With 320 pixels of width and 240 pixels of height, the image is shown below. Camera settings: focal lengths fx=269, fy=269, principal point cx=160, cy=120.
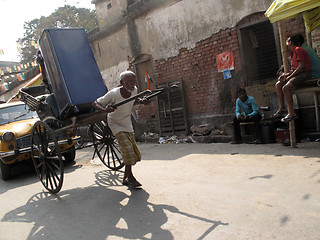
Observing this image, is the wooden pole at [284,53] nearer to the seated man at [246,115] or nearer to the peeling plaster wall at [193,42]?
the seated man at [246,115]

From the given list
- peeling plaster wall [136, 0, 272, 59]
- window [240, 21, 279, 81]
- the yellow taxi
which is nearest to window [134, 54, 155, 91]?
peeling plaster wall [136, 0, 272, 59]

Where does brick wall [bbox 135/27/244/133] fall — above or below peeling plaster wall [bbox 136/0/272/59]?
below

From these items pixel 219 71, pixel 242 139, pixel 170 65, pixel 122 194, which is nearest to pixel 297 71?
pixel 242 139

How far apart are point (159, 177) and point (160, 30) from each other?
612 cm

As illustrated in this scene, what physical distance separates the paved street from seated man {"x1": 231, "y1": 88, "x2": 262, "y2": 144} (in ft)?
2.98

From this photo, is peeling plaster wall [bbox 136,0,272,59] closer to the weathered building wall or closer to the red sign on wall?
the weathered building wall

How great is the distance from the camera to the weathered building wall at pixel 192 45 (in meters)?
7.24

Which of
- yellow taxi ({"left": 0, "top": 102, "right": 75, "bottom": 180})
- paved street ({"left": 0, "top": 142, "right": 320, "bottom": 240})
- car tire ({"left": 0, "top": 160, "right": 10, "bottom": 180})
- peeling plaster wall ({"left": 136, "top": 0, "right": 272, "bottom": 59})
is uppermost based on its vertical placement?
peeling plaster wall ({"left": 136, "top": 0, "right": 272, "bottom": 59})

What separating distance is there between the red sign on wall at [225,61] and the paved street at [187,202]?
2989 mm

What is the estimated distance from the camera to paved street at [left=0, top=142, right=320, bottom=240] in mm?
2473

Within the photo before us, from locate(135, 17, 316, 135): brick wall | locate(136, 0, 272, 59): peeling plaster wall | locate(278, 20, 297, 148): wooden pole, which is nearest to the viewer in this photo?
locate(278, 20, 297, 148): wooden pole

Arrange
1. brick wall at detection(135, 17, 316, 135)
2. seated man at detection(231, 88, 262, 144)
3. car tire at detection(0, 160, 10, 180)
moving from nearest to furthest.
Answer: car tire at detection(0, 160, 10, 180)
seated man at detection(231, 88, 262, 144)
brick wall at detection(135, 17, 316, 135)

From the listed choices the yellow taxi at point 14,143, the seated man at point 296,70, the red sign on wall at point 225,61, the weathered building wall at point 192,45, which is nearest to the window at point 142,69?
the weathered building wall at point 192,45

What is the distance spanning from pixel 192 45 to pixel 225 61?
130cm
